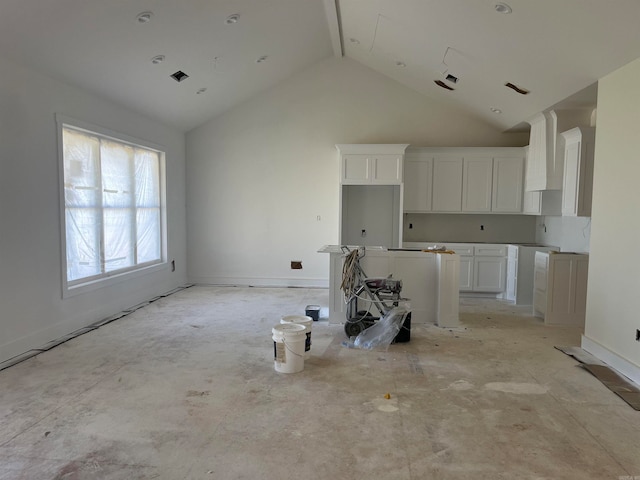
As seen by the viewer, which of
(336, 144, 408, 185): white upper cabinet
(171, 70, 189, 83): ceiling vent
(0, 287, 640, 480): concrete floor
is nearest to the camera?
(0, 287, 640, 480): concrete floor

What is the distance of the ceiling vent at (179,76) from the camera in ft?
17.5

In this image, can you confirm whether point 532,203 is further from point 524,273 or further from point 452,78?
point 452,78

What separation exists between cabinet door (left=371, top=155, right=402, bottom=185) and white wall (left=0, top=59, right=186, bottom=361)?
12.7ft

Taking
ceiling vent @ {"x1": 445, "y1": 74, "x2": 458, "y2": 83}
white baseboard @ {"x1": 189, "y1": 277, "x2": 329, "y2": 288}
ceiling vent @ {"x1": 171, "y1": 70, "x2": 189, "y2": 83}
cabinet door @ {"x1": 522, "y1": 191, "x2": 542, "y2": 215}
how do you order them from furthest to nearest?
white baseboard @ {"x1": 189, "y1": 277, "x2": 329, "y2": 288} < cabinet door @ {"x1": 522, "y1": 191, "x2": 542, "y2": 215} < ceiling vent @ {"x1": 445, "y1": 74, "x2": 458, "y2": 83} < ceiling vent @ {"x1": 171, "y1": 70, "x2": 189, "y2": 83}

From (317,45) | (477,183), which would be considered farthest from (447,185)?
(317,45)

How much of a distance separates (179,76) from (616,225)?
513cm

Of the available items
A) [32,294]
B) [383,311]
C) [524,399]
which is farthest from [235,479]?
[32,294]

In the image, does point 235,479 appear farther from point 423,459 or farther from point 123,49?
point 123,49

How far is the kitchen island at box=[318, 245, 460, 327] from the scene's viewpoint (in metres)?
5.10

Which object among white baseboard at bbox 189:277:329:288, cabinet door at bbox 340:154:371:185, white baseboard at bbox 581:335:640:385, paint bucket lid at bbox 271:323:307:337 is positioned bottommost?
white baseboard at bbox 581:335:640:385

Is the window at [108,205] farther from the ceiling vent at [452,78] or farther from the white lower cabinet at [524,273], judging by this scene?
the white lower cabinet at [524,273]

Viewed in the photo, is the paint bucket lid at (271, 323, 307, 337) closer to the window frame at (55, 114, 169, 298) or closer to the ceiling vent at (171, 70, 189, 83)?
the window frame at (55, 114, 169, 298)

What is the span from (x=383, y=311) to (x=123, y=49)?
3822 mm

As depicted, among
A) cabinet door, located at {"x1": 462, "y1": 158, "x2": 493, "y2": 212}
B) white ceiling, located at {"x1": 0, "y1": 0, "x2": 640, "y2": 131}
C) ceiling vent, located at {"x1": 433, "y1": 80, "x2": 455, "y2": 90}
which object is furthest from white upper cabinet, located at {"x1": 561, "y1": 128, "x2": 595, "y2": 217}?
ceiling vent, located at {"x1": 433, "y1": 80, "x2": 455, "y2": 90}
